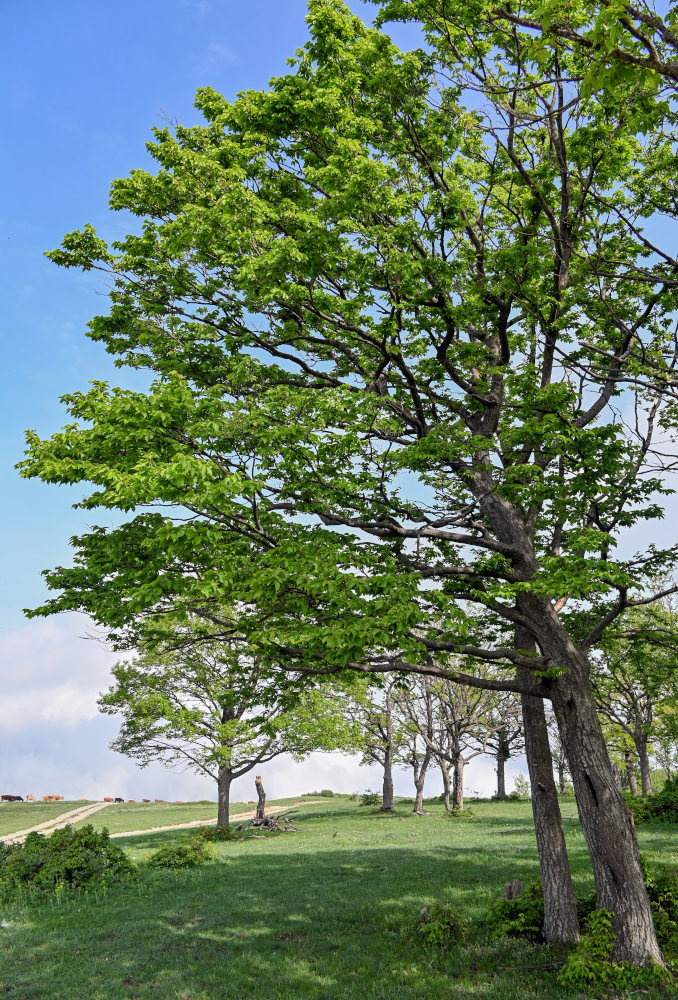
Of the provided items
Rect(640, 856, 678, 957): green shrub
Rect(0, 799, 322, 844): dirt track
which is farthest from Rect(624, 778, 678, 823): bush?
Rect(0, 799, 322, 844): dirt track

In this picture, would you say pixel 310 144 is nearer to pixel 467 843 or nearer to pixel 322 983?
pixel 322 983

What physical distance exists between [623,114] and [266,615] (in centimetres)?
1067

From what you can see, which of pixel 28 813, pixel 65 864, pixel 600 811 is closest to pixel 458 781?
pixel 65 864

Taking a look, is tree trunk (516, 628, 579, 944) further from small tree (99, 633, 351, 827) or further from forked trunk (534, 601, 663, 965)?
small tree (99, 633, 351, 827)

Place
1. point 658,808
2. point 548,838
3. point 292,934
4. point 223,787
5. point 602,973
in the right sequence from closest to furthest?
point 602,973 → point 548,838 → point 292,934 → point 658,808 → point 223,787

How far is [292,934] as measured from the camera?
13.3 m

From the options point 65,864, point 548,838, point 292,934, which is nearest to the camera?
point 548,838

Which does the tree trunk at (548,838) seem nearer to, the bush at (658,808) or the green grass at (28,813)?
the bush at (658,808)

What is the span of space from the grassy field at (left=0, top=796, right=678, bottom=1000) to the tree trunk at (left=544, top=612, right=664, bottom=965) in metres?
1.28

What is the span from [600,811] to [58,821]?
1610 inches

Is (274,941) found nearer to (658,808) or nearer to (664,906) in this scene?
(664,906)

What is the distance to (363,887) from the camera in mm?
16672

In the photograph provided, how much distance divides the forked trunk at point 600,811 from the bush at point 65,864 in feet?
45.6

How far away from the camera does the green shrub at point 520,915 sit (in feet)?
41.3
